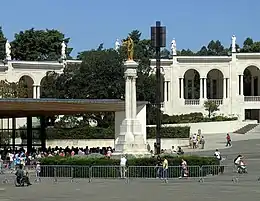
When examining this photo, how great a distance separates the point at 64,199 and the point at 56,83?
48.8 metres

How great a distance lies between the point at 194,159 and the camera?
35562 millimetres

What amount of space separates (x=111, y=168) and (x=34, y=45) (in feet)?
226

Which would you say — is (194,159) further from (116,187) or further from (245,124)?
(245,124)

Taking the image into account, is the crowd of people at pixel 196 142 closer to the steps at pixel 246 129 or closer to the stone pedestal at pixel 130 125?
the steps at pixel 246 129

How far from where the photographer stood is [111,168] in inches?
1348

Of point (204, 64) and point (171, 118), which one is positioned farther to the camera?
point (204, 64)

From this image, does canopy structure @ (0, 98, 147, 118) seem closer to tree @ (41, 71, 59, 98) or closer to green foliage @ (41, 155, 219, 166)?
green foliage @ (41, 155, 219, 166)

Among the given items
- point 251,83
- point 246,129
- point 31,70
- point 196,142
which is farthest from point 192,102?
point 196,142

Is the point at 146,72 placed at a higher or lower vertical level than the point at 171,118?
higher

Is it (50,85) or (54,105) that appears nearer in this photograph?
(54,105)

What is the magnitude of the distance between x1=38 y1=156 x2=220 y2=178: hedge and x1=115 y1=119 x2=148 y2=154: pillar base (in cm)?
822

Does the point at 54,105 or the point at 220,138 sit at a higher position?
the point at 54,105

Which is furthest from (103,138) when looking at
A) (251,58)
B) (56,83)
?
(251,58)

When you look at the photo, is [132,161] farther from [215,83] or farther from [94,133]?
[215,83]
